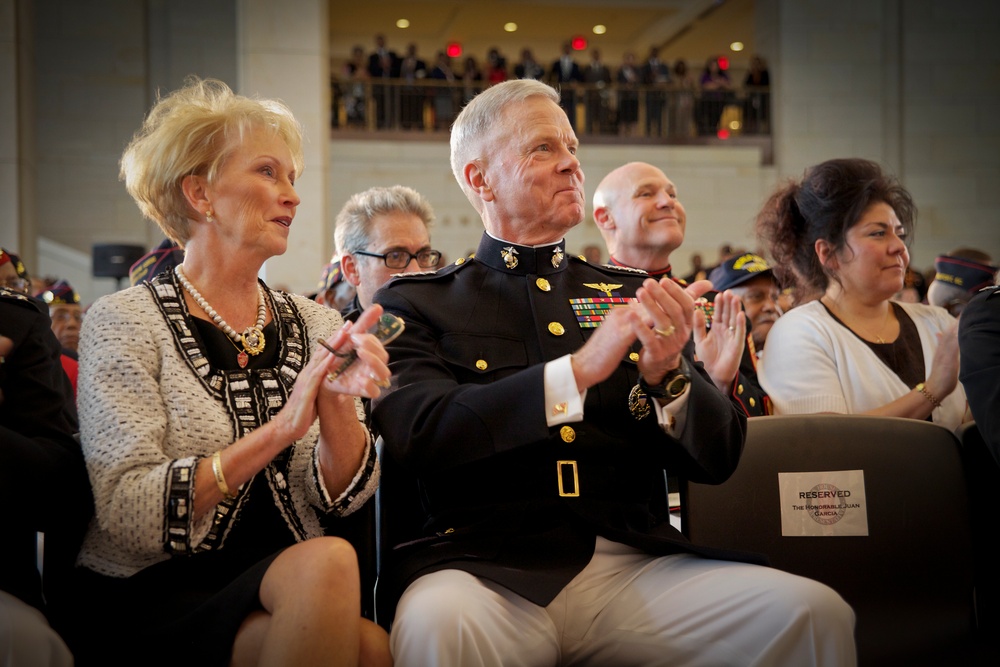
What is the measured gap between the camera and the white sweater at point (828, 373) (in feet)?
9.78

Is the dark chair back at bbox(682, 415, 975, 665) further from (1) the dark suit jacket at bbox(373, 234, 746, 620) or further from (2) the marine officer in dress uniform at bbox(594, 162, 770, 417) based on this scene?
(2) the marine officer in dress uniform at bbox(594, 162, 770, 417)

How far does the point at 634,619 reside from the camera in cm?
193

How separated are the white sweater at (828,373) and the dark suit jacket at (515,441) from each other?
35.4 inches

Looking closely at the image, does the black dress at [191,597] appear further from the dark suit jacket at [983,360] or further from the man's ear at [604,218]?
the man's ear at [604,218]

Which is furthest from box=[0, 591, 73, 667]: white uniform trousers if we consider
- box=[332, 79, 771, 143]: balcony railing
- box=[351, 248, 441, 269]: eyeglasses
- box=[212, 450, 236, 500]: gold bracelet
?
box=[332, 79, 771, 143]: balcony railing

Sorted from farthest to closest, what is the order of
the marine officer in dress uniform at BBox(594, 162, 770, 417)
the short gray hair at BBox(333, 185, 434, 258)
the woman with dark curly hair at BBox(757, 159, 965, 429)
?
the marine officer in dress uniform at BBox(594, 162, 770, 417) < the short gray hair at BBox(333, 185, 434, 258) < the woman with dark curly hair at BBox(757, 159, 965, 429)

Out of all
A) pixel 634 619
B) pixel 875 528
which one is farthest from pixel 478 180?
pixel 875 528

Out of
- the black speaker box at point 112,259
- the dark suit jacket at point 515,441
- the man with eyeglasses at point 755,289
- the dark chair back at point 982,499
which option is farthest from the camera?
the black speaker box at point 112,259

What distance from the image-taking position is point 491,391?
1.94 m

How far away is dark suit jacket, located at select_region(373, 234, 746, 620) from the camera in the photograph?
1.94 m

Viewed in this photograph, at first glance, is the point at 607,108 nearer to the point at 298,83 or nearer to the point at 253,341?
the point at 298,83

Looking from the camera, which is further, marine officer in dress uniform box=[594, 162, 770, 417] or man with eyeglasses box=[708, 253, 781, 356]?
man with eyeglasses box=[708, 253, 781, 356]

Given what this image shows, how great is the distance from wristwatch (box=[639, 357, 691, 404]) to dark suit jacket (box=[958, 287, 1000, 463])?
2.50 ft

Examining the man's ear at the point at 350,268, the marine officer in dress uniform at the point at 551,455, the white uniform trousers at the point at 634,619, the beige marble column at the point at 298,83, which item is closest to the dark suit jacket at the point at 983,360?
the marine officer in dress uniform at the point at 551,455
